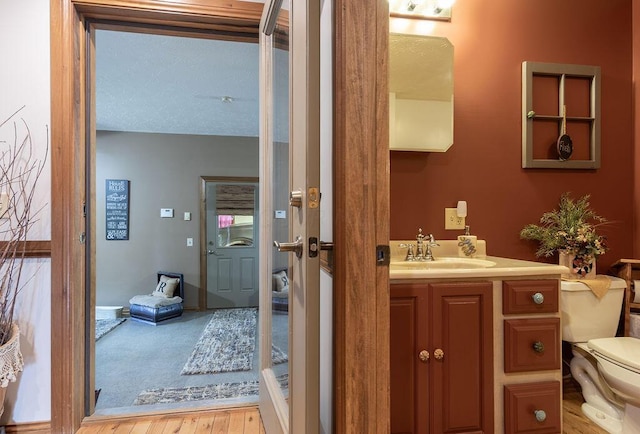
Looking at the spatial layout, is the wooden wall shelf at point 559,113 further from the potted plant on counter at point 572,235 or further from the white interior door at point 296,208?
the white interior door at point 296,208

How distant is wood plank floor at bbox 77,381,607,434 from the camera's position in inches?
63.0

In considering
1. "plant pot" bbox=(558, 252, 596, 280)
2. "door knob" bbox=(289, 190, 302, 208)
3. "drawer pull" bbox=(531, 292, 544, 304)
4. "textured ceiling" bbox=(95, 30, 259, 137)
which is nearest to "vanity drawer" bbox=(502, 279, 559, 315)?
"drawer pull" bbox=(531, 292, 544, 304)

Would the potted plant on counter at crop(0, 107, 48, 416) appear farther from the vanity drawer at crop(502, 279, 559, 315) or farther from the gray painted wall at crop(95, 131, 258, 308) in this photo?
the gray painted wall at crop(95, 131, 258, 308)

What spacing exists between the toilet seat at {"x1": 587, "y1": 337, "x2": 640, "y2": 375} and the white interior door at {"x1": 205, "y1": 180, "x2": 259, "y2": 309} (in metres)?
3.87

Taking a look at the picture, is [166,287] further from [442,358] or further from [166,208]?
[442,358]

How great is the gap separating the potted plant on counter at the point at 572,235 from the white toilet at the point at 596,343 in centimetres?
13

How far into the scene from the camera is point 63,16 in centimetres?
151

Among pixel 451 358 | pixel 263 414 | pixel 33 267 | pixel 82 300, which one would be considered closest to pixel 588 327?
pixel 451 358

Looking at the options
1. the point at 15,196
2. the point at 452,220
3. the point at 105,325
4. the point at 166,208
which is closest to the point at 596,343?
the point at 452,220

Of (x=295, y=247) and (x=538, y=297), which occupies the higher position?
(x=295, y=247)

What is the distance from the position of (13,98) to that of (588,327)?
3.01 m

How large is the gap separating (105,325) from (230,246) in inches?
67.4

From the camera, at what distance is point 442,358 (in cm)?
127

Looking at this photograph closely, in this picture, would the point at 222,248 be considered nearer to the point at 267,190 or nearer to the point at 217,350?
the point at 217,350
